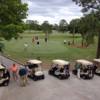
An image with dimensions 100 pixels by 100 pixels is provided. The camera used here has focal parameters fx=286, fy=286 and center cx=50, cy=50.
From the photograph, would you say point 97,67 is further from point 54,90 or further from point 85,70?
point 54,90

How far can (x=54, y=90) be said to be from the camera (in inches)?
Result: 800

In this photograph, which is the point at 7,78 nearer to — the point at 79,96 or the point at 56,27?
the point at 79,96

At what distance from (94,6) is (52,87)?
15.0 meters

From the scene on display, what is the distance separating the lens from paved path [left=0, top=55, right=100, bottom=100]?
1866cm

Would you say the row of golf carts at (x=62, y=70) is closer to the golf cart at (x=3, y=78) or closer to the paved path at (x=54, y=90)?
the paved path at (x=54, y=90)

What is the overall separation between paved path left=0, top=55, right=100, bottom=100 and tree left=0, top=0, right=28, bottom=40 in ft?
19.7

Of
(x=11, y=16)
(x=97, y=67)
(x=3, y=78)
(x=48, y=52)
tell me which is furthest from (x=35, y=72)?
(x=48, y=52)

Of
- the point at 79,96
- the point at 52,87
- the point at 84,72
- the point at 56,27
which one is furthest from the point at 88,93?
the point at 56,27

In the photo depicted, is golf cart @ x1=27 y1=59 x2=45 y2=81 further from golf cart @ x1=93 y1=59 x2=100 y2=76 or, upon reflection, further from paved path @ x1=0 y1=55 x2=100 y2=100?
golf cart @ x1=93 y1=59 x2=100 y2=76

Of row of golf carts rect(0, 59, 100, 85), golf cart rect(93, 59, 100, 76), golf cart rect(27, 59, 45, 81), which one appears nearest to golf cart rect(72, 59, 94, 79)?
row of golf carts rect(0, 59, 100, 85)

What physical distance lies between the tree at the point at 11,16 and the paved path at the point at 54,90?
19.7ft

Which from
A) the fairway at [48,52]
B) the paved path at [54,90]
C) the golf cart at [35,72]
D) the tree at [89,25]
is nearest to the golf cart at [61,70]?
the paved path at [54,90]

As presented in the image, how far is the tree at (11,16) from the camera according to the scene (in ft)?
87.8

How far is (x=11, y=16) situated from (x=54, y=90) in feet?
33.3
